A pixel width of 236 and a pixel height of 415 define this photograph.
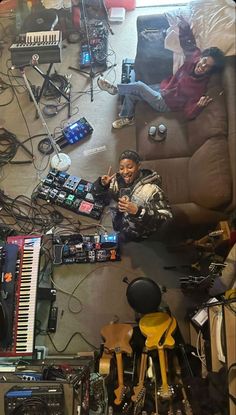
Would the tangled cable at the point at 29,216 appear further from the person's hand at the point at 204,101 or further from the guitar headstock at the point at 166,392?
the guitar headstock at the point at 166,392

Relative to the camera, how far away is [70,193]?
3637mm

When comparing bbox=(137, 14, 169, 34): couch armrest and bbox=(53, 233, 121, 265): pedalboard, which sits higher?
bbox=(137, 14, 169, 34): couch armrest

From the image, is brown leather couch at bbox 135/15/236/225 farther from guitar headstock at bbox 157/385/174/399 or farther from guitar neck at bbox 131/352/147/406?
guitar headstock at bbox 157/385/174/399

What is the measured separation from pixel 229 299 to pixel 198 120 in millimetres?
1419

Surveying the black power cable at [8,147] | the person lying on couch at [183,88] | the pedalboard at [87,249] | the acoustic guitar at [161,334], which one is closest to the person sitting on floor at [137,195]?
the pedalboard at [87,249]

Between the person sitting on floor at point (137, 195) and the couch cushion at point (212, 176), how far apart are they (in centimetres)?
26

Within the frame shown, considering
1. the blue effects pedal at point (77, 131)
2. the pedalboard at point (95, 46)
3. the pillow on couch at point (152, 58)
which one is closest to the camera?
the pillow on couch at point (152, 58)

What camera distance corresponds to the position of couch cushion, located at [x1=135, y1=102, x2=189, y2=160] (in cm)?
330

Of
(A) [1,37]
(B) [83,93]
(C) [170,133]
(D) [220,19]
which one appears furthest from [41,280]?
(A) [1,37]

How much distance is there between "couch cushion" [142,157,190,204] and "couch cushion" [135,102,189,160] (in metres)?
0.06

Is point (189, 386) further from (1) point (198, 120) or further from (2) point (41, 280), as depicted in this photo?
(1) point (198, 120)

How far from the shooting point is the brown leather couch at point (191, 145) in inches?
112

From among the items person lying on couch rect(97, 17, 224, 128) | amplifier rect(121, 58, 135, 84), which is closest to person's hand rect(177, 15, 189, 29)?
person lying on couch rect(97, 17, 224, 128)

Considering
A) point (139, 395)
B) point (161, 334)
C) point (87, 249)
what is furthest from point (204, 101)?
point (139, 395)
